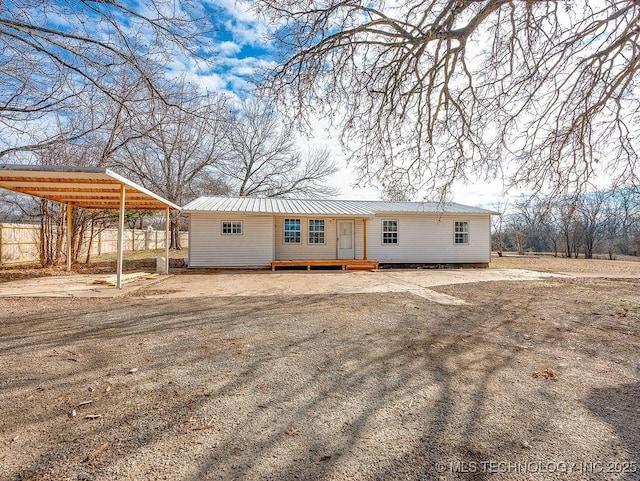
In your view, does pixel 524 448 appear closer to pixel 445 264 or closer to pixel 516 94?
pixel 516 94

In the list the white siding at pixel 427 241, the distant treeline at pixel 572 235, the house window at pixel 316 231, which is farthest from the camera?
the distant treeline at pixel 572 235

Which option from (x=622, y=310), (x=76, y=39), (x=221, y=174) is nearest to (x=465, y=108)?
(x=622, y=310)

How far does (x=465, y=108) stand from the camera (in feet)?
23.8

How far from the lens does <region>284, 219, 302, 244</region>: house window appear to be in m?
15.1

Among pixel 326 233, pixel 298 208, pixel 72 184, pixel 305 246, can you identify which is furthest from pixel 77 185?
pixel 326 233

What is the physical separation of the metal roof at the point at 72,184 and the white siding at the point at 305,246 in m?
4.86

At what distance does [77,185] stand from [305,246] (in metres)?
8.84

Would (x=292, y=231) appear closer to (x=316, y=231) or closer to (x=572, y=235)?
(x=316, y=231)

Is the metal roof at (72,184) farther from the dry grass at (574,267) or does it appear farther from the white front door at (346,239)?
the dry grass at (574,267)

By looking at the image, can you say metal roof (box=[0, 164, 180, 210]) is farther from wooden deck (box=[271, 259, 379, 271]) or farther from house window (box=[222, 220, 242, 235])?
wooden deck (box=[271, 259, 379, 271])

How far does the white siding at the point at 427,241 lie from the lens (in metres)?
15.9

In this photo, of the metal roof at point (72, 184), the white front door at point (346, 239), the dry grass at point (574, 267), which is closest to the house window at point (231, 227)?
the metal roof at point (72, 184)

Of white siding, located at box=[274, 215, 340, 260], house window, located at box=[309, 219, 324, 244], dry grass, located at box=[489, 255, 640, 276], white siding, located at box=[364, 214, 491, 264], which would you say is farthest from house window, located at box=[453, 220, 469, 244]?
house window, located at box=[309, 219, 324, 244]

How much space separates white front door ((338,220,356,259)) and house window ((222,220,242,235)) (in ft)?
14.9
